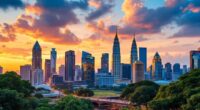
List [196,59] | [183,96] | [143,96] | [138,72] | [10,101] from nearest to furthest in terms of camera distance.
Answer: [10,101], [183,96], [143,96], [138,72], [196,59]

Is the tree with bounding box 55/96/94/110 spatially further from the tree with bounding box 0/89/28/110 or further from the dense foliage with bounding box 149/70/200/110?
the dense foliage with bounding box 149/70/200/110

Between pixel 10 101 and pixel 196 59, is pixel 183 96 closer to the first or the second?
pixel 10 101

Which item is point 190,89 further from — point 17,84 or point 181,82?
point 17,84

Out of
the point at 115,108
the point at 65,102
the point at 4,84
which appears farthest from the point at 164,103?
the point at 115,108

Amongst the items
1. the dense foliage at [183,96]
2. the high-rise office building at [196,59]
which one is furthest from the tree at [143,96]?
the high-rise office building at [196,59]

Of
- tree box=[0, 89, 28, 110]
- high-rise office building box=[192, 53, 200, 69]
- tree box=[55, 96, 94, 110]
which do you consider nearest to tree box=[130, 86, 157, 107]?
tree box=[55, 96, 94, 110]

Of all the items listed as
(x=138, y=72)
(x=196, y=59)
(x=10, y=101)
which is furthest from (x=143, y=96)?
(x=196, y=59)

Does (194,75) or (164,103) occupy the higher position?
(194,75)

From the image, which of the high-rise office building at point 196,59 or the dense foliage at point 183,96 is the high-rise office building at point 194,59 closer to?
the high-rise office building at point 196,59
